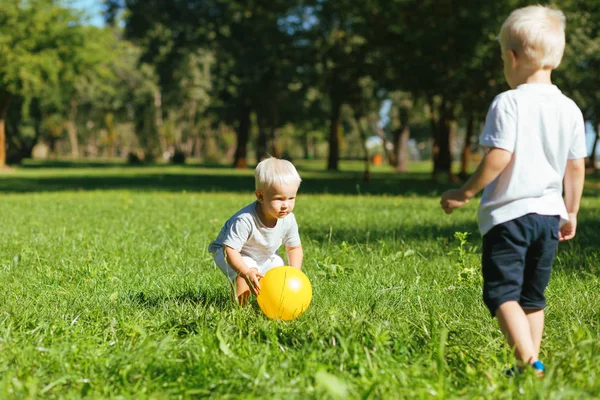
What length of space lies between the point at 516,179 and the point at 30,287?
3.69m

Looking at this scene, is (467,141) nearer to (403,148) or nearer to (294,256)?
(294,256)

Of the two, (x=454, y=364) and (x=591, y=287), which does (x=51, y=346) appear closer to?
(x=454, y=364)

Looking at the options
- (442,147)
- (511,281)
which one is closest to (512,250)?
(511,281)

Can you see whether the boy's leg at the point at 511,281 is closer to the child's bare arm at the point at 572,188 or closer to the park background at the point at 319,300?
the park background at the point at 319,300

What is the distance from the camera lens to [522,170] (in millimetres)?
3199

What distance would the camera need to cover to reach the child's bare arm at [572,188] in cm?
344

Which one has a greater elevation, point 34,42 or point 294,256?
point 34,42

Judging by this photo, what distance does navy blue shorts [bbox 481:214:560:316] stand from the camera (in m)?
3.21

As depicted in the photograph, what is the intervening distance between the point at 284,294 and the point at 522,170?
1.64 m

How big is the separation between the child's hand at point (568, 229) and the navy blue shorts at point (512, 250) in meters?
0.21

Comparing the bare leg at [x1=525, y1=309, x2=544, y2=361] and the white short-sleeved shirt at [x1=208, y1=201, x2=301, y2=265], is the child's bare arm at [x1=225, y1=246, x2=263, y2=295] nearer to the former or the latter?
the white short-sleeved shirt at [x1=208, y1=201, x2=301, y2=265]

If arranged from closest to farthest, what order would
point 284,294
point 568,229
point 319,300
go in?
point 568,229 → point 284,294 → point 319,300

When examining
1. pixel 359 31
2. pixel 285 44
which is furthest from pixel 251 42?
pixel 359 31

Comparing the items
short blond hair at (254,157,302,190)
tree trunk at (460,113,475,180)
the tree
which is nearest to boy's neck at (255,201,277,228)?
short blond hair at (254,157,302,190)
